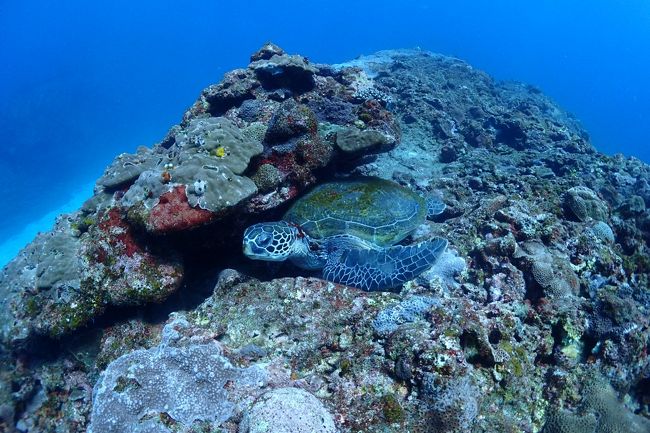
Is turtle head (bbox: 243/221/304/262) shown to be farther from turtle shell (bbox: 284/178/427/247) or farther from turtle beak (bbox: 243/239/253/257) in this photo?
turtle shell (bbox: 284/178/427/247)

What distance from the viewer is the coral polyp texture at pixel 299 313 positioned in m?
2.99

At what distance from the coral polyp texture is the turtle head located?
1.24 ft

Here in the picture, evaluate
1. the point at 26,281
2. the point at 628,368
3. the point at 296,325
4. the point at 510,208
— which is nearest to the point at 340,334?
the point at 296,325

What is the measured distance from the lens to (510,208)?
591cm

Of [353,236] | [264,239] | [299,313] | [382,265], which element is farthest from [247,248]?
[382,265]

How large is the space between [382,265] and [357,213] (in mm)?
1142

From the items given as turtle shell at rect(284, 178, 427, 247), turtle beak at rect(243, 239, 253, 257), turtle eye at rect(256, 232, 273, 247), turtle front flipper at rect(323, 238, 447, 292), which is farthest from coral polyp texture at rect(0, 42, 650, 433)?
turtle eye at rect(256, 232, 273, 247)

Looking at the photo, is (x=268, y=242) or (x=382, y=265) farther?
(x=382, y=265)

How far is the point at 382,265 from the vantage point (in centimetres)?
492

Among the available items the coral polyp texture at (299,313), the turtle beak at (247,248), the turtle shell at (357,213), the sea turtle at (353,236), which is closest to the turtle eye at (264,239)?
the sea turtle at (353,236)

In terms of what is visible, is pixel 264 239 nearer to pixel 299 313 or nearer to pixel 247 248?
pixel 247 248

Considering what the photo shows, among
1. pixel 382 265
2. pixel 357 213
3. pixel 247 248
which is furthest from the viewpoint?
pixel 357 213

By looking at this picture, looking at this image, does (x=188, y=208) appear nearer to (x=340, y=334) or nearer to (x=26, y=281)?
(x=340, y=334)

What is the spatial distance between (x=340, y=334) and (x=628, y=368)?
3.08 metres
